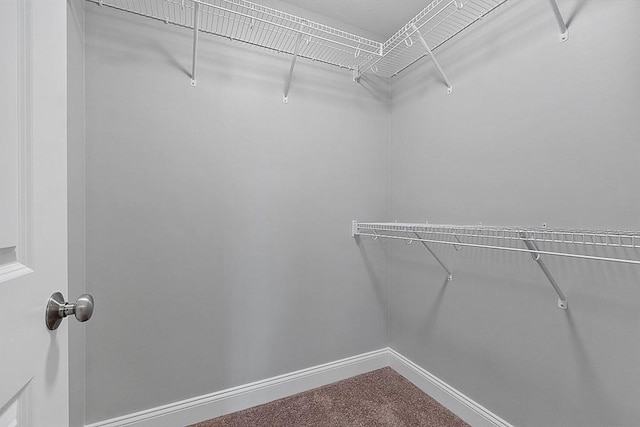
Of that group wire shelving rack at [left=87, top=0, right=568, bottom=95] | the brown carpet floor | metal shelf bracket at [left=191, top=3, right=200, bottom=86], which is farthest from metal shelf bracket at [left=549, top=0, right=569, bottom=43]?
the brown carpet floor

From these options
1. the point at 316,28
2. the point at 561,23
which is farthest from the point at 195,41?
the point at 561,23

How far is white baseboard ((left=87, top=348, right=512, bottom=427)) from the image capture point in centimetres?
135

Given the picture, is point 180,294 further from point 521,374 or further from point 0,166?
point 521,374

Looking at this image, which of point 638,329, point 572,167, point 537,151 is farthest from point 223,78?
point 638,329

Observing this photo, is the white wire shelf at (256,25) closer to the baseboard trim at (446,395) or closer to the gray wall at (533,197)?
the gray wall at (533,197)

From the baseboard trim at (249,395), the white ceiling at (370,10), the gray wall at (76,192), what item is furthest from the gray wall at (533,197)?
the gray wall at (76,192)

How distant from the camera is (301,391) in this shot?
1688 millimetres

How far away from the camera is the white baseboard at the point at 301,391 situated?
1349 mm

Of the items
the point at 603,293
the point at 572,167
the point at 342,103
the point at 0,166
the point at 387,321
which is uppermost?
the point at 342,103

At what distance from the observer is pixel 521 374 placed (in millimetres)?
1226

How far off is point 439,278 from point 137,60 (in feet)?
6.54

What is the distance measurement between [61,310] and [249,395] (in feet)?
4.39

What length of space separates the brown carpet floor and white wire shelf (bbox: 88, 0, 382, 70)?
2.01 m

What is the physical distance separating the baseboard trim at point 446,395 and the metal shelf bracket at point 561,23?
1.71 meters
